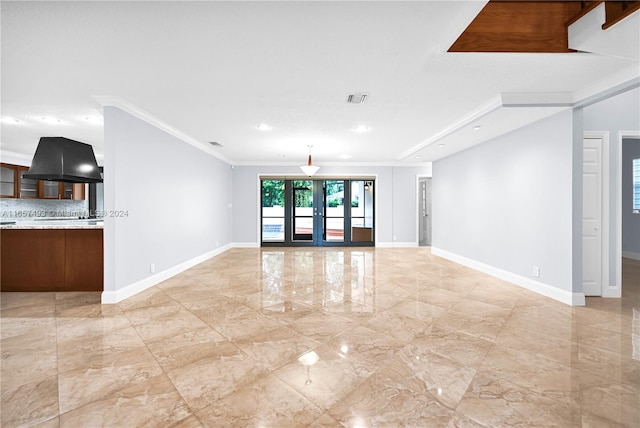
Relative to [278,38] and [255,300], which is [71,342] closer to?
[255,300]

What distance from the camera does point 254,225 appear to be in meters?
8.59

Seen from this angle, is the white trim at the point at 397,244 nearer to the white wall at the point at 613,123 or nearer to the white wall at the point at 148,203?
the white wall at the point at 613,123

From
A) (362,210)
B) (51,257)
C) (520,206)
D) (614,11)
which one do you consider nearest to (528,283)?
(520,206)

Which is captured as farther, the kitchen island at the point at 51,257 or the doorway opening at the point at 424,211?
the doorway opening at the point at 424,211

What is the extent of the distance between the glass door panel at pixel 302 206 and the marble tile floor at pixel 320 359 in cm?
466

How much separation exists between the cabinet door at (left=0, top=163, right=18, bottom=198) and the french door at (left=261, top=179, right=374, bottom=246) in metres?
6.08

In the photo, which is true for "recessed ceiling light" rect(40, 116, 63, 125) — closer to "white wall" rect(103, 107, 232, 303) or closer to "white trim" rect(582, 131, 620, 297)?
"white wall" rect(103, 107, 232, 303)

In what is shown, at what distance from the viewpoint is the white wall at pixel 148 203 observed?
3.67 meters

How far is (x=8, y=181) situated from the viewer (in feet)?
22.9

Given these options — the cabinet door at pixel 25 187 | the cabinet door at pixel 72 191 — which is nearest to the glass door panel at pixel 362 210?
the cabinet door at pixel 72 191

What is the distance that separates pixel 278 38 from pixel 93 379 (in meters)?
2.94

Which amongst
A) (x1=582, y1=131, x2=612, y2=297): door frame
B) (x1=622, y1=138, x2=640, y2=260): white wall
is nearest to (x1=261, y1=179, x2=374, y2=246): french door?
(x1=582, y1=131, x2=612, y2=297): door frame

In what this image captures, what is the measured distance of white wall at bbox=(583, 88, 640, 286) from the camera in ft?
12.8

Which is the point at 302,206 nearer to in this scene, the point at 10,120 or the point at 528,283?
the point at 528,283
